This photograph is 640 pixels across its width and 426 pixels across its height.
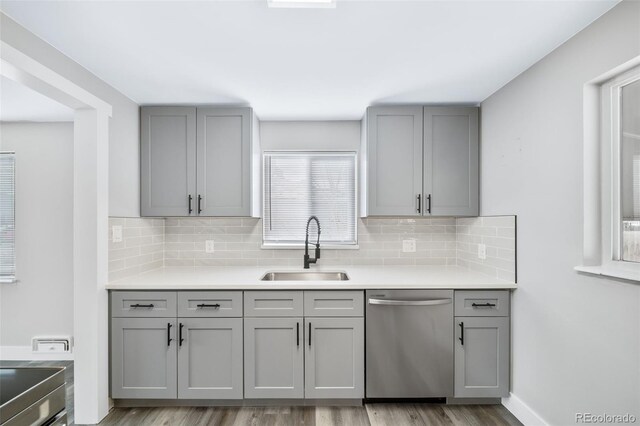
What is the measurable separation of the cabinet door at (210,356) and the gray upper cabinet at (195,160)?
92 centimetres

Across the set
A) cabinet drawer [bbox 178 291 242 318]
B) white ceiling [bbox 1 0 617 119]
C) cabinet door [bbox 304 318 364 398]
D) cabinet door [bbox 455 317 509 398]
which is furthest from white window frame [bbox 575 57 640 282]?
cabinet drawer [bbox 178 291 242 318]

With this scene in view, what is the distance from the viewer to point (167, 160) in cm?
275

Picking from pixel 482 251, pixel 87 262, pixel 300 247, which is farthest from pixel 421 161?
pixel 87 262

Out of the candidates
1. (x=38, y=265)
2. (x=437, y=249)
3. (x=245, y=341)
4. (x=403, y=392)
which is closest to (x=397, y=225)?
(x=437, y=249)

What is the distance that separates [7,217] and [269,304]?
2936mm

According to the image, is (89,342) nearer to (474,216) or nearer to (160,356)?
(160,356)

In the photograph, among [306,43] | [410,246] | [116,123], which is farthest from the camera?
[410,246]

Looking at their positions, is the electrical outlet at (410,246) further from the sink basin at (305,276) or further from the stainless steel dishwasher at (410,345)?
the stainless steel dishwasher at (410,345)

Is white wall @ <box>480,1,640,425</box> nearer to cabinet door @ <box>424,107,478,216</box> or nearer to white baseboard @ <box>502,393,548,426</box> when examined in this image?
white baseboard @ <box>502,393,548,426</box>

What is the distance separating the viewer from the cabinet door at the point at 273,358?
90.6 inches

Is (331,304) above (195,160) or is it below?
below

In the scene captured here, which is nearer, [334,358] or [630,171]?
[630,171]

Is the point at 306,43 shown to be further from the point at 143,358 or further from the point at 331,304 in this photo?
the point at 143,358
